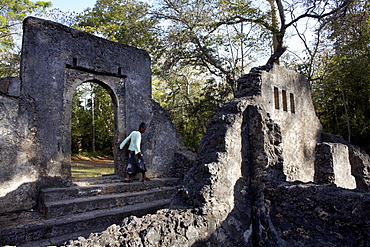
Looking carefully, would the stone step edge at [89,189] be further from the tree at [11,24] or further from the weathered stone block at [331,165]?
the tree at [11,24]

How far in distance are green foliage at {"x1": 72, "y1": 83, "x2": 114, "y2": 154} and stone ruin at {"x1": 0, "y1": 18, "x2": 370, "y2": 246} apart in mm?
13835

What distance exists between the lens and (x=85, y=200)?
515cm

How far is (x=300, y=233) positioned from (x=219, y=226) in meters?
1.12

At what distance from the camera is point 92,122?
21812 millimetres

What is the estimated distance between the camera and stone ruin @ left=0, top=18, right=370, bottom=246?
11.4 ft

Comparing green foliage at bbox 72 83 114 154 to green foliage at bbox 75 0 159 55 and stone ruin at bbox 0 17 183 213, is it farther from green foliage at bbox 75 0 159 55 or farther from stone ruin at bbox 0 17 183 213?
stone ruin at bbox 0 17 183 213

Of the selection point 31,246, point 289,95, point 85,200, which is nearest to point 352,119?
point 289,95

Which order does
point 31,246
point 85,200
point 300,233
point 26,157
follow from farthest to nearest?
1. point 26,157
2. point 85,200
3. point 31,246
4. point 300,233

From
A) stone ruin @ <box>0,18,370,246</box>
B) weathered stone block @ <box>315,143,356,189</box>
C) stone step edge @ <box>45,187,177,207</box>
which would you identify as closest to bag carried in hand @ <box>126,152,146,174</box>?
stone ruin @ <box>0,18,370,246</box>

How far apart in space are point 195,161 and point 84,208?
236 centimetres

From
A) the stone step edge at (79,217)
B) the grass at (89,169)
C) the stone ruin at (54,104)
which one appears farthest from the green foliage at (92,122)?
the stone step edge at (79,217)

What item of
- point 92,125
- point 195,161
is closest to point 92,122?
point 92,125

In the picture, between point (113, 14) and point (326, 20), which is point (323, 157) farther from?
point (113, 14)

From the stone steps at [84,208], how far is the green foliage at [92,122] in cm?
1536
